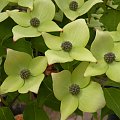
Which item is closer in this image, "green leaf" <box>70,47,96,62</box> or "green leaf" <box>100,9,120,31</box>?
"green leaf" <box>70,47,96,62</box>

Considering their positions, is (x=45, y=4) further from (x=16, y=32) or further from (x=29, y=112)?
(x=29, y=112)

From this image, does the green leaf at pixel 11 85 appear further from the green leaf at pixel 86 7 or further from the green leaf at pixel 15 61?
the green leaf at pixel 86 7

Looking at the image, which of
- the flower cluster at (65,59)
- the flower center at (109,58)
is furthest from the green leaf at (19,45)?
the flower center at (109,58)

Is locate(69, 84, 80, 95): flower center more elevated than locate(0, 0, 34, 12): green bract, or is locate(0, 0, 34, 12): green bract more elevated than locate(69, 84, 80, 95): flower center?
locate(0, 0, 34, 12): green bract

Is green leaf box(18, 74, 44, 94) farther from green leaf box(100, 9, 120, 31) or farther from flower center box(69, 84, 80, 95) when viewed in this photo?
green leaf box(100, 9, 120, 31)

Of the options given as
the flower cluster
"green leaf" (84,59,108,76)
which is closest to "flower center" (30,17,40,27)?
the flower cluster

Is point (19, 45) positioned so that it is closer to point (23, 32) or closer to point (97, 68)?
point (23, 32)
